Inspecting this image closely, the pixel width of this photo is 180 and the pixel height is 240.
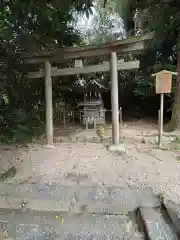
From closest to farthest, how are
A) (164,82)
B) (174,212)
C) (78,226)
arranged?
(78,226) < (174,212) < (164,82)

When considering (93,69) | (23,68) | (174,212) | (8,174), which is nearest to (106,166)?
(8,174)

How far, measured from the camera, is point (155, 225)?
292 cm

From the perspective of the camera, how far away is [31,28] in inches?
304

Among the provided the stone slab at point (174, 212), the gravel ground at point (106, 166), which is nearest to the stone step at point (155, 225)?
the stone slab at point (174, 212)

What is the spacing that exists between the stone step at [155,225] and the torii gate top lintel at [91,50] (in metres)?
3.01

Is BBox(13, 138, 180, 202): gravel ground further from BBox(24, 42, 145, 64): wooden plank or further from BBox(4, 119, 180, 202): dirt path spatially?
BBox(24, 42, 145, 64): wooden plank

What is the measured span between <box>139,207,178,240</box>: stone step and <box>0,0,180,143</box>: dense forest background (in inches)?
112

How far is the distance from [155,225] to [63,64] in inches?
253

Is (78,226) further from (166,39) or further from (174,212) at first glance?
(166,39)

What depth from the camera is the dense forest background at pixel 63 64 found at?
639cm

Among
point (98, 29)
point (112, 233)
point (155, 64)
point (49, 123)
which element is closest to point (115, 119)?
point (49, 123)

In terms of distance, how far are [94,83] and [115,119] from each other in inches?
157

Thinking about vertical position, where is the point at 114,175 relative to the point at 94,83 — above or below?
below

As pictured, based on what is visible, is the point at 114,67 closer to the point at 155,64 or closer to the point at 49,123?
the point at 49,123
